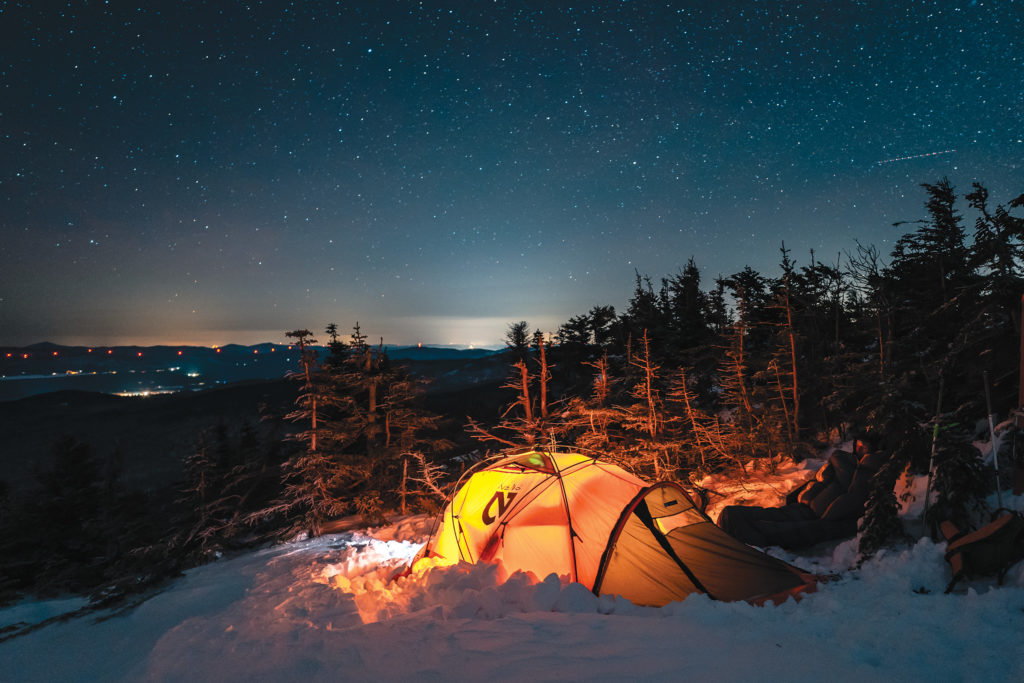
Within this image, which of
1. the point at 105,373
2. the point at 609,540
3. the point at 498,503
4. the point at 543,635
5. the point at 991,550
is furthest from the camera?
the point at 105,373

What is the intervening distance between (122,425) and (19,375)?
4177 inches

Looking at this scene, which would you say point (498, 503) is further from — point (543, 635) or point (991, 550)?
point (991, 550)

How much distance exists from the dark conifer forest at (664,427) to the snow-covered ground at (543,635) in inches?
100

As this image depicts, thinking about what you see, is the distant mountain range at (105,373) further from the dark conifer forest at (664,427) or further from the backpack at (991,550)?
the backpack at (991,550)

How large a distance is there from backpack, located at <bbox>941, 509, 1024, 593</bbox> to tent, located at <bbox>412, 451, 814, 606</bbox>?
6.03ft

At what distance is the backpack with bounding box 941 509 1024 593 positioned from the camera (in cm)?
511

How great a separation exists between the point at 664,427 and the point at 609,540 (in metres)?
9.74

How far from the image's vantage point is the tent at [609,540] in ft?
21.0

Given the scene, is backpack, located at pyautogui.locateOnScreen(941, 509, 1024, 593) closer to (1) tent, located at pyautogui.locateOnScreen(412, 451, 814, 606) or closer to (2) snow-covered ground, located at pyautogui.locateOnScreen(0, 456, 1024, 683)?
(2) snow-covered ground, located at pyautogui.locateOnScreen(0, 456, 1024, 683)

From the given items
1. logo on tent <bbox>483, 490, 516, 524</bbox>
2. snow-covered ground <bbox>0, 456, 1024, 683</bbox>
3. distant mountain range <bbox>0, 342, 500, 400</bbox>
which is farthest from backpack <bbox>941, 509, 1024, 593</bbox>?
distant mountain range <bbox>0, 342, 500, 400</bbox>

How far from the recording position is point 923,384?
46.4 ft

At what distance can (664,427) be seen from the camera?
15320mm

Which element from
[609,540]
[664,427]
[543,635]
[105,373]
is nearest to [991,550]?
[609,540]

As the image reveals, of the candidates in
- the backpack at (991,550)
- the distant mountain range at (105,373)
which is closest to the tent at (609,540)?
the backpack at (991,550)
